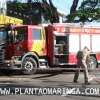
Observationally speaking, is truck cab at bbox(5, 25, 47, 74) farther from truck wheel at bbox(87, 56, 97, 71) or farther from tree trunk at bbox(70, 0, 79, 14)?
tree trunk at bbox(70, 0, 79, 14)

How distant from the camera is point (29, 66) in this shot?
2725cm

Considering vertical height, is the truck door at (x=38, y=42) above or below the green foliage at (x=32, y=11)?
below

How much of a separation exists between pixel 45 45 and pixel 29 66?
166 centimetres

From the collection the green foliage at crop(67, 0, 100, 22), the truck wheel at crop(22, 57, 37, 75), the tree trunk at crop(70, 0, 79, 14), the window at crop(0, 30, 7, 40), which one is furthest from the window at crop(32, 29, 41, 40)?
the tree trunk at crop(70, 0, 79, 14)

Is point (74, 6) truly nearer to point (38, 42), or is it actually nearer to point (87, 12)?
point (87, 12)

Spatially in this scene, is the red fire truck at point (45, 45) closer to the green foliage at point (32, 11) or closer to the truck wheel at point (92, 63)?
the truck wheel at point (92, 63)

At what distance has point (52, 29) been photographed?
28.1 metres

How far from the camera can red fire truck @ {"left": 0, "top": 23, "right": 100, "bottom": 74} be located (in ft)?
90.3

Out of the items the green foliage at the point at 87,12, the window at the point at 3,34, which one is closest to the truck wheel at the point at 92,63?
the window at the point at 3,34

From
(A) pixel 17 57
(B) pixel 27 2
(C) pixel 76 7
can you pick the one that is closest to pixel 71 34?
(A) pixel 17 57

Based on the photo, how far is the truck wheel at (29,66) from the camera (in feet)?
88.9

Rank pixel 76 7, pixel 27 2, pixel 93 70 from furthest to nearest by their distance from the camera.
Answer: pixel 27 2 → pixel 76 7 → pixel 93 70

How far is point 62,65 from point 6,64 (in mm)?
3162

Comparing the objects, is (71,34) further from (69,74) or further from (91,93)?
(91,93)
